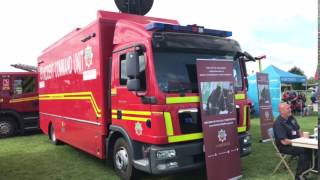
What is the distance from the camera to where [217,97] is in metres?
6.31

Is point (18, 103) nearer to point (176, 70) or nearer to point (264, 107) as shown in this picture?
point (264, 107)

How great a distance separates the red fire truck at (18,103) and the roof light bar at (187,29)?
32.9 feet

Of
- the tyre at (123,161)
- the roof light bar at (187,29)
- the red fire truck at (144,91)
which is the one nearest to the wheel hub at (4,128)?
the red fire truck at (144,91)

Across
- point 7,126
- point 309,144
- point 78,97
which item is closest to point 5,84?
point 7,126

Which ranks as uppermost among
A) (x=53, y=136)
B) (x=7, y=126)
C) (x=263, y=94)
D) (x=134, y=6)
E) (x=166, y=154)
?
(x=134, y=6)

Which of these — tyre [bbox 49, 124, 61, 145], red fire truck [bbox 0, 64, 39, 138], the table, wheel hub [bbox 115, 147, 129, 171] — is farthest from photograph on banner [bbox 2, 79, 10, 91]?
the table

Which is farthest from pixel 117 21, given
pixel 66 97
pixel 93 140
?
pixel 66 97

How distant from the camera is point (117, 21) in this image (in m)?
7.29

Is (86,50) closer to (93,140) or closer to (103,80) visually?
(103,80)

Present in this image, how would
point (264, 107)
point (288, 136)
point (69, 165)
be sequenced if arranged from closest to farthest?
point (288, 136) < point (69, 165) < point (264, 107)

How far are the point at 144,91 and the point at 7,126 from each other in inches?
402

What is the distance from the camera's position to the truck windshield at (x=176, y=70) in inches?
234

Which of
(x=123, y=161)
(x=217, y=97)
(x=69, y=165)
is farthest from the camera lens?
(x=69, y=165)

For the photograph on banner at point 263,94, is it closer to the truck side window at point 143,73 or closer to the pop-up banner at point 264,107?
the pop-up banner at point 264,107
